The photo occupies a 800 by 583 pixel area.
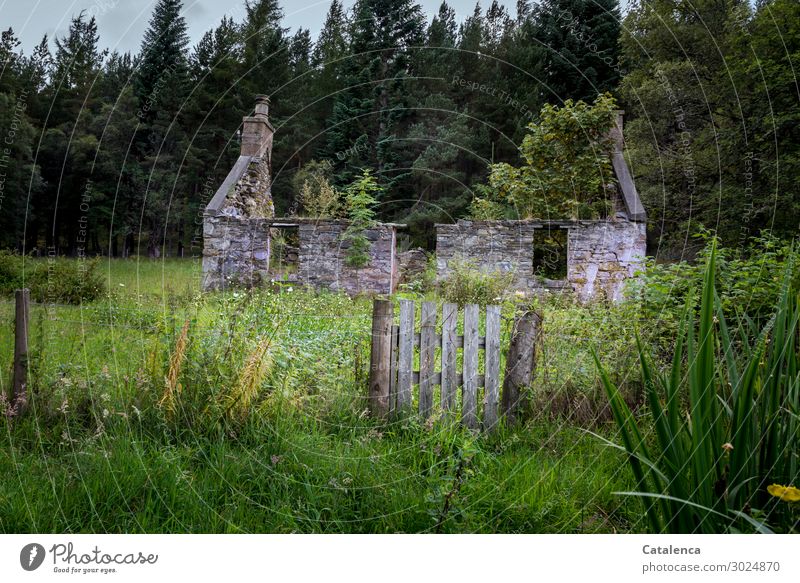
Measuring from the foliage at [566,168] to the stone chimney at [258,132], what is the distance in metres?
5.65

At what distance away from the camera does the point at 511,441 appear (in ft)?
9.43

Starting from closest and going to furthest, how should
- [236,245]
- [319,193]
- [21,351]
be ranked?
[21,351] → [236,245] → [319,193]

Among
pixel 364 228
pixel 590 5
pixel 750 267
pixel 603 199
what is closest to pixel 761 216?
pixel 750 267

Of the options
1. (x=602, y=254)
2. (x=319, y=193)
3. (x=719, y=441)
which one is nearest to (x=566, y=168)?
(x=602, y=254)

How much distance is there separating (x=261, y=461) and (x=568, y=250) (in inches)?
349

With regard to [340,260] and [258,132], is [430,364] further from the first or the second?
[258,132]

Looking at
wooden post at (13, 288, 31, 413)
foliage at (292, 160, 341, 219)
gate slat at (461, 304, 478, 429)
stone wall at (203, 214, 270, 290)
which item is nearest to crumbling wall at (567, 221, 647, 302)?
foliage at (292, 160, 341, 219)

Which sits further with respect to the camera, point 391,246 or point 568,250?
point 391,246

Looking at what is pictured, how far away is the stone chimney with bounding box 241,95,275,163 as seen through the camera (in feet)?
37.0

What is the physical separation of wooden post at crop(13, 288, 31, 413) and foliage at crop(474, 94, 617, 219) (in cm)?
861

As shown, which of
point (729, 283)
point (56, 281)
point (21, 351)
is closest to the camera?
point (21, 351)

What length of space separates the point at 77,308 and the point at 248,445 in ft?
19.7

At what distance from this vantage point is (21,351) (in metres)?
3.18

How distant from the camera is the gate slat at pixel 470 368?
3.19 metres
